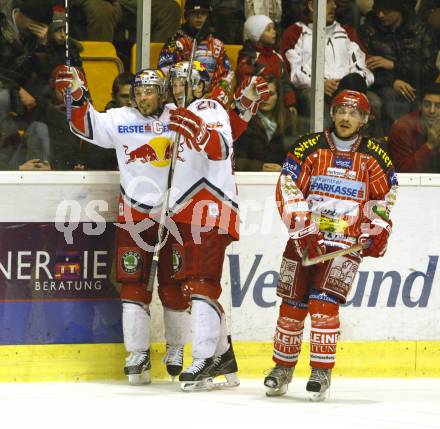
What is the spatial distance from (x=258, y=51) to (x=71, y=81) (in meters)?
1.12

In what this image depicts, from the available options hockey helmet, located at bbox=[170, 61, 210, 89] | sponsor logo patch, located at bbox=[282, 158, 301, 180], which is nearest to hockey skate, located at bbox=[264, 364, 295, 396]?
sponsor logo patch, located at bbox=[282, 158, 301, 180]

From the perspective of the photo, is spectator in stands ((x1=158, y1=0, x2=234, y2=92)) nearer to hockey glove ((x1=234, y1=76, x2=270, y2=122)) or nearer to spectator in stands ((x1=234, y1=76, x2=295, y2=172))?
hockey glove ((x1=234, y1=76, x2=270, y2=122))

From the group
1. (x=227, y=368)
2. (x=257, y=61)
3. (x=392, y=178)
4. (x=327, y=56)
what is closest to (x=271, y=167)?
(x=257, y=61)

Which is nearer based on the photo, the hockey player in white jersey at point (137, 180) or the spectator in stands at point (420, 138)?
the hockey player in white jersey at point (137, 180)

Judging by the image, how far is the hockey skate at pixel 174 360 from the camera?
6676 millimetres

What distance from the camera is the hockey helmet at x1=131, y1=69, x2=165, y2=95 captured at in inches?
259

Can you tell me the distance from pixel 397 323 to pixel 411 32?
1.58 m

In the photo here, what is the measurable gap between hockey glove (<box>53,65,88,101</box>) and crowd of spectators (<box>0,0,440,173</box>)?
191 millimetres

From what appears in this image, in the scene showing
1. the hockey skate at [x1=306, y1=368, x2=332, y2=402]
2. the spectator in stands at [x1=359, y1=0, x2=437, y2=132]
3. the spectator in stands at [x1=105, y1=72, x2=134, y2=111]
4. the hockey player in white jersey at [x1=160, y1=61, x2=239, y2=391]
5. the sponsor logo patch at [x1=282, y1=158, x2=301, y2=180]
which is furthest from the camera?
the spectator in stands at [x1=359, y1=0, x2=437, y2=132]

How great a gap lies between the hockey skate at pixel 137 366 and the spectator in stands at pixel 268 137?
112 cm

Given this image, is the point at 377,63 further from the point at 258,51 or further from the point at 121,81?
the point at 121,81

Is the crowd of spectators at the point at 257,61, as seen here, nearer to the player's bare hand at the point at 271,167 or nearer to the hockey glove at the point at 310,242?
the player's bare hand at the point at 271,167

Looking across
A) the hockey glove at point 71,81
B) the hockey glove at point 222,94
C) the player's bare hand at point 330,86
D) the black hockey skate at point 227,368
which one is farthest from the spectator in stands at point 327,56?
the black hockey skate at point 227,368

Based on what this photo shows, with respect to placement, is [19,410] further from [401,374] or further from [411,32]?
[411,32]
